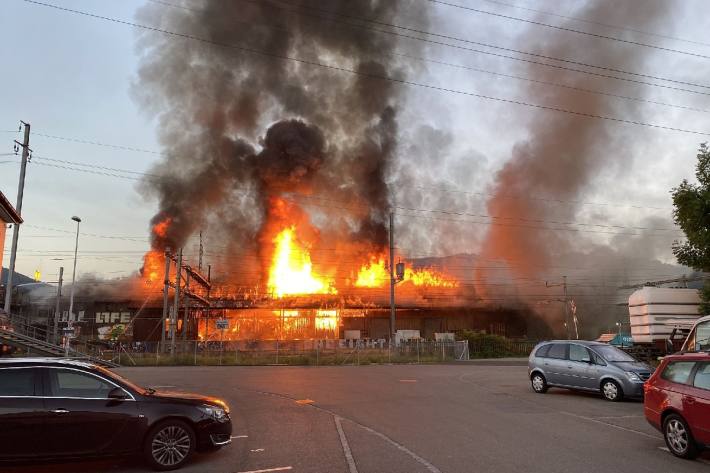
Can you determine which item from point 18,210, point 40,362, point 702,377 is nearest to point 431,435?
point 702,377

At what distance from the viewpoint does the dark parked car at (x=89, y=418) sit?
239 inches

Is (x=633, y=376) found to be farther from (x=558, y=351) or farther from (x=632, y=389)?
(x=558, y=351)

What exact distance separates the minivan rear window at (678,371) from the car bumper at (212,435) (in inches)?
257

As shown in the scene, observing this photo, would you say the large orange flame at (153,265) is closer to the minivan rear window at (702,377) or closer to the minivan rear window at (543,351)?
the minivan rear window at (543,351)

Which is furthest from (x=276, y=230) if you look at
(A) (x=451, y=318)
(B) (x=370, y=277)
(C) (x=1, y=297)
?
(C) (x=1, y=297)

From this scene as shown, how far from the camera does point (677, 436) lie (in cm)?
718

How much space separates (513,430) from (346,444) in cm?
307

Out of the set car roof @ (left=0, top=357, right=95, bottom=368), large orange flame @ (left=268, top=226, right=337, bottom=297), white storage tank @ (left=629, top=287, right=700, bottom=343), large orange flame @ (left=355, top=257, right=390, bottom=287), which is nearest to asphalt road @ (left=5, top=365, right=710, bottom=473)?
car roof @ (left=0, top=357, right=95, bottom=368)

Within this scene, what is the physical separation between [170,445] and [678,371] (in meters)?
7.27

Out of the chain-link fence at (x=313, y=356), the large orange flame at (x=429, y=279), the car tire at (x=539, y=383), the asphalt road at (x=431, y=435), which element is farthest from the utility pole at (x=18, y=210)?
the large orange flame at (x=429, y=279)

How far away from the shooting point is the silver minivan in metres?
12.7

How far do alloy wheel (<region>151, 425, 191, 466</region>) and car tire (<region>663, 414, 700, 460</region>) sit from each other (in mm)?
6644

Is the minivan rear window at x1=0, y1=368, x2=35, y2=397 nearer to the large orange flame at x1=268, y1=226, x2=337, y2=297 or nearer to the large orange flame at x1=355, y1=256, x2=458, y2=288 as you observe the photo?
the large orange flame at x1=268, y1=226, x2=337, y2=297

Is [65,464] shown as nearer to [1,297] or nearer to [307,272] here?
[307,272]
